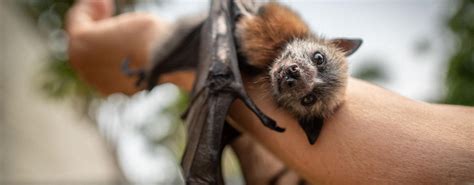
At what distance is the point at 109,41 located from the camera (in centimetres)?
140

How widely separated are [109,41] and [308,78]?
24.4 inches

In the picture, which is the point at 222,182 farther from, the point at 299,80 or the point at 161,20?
the point at 161,20

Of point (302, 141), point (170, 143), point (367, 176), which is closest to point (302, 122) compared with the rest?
point (302, 141)

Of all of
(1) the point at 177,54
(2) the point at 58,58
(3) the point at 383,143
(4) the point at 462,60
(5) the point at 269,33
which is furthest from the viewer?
(2) the point at 58,58

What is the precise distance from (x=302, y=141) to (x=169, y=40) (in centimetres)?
53

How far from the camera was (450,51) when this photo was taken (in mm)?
2436

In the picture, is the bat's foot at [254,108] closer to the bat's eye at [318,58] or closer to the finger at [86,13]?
the bat's eye at [318,58]

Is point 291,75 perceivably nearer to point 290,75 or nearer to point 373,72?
point 290,75

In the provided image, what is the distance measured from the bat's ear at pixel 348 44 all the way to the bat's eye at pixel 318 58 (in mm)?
61

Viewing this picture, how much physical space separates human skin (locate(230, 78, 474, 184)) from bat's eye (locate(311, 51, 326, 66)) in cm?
7

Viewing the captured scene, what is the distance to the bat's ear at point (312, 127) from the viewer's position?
857mm

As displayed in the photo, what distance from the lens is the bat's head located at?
0.90 metres

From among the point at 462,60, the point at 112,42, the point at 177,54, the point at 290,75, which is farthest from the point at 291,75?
the point at 462,60

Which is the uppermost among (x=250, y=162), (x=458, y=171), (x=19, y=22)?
(x=458, y=171)
